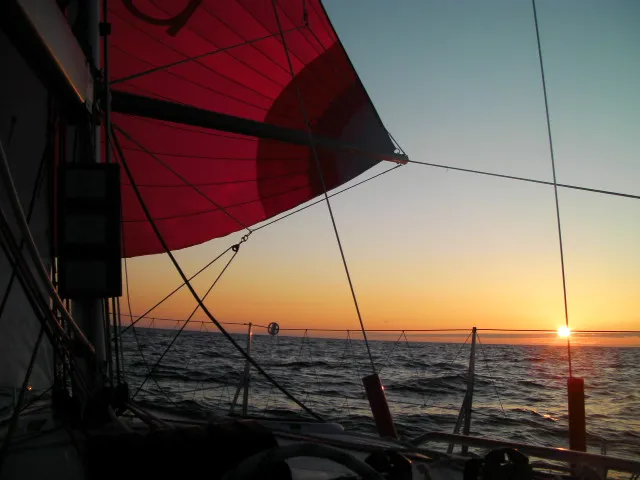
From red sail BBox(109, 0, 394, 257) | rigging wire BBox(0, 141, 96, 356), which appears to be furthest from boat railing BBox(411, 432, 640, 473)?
red sail BBox(109, 0, 394, 257)

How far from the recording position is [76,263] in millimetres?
2957

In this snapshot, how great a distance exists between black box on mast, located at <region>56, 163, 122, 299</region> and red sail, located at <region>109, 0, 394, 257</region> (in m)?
2.19

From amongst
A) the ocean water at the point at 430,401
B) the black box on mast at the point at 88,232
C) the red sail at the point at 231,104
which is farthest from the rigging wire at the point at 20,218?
the red sail at the point at 231,104

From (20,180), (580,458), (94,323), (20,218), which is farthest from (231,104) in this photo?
(580,458)

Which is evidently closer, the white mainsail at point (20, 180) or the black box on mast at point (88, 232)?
the black box on mast at point (88, 232)

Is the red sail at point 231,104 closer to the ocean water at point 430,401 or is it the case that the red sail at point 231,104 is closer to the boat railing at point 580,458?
the ocean water at point 430,401

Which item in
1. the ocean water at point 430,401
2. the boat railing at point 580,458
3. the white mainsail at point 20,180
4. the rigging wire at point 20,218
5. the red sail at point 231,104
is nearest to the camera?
the rigging wire at point 20,218

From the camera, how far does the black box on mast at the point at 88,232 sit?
2947 millimetres

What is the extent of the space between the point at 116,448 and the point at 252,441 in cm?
Result: 48

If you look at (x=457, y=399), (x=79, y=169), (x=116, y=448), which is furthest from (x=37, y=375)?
(x=457, y=399)

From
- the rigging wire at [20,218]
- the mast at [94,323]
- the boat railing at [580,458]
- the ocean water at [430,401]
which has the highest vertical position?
the rigging wire at [20,218]

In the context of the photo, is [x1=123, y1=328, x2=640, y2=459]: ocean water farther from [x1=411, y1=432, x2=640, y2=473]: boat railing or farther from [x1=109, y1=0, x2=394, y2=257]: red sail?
[x1=411, y1=432, x2=640, y2=473]: boat railing

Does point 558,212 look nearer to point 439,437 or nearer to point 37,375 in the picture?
point 439,437

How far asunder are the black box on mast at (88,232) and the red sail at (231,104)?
2.19m
